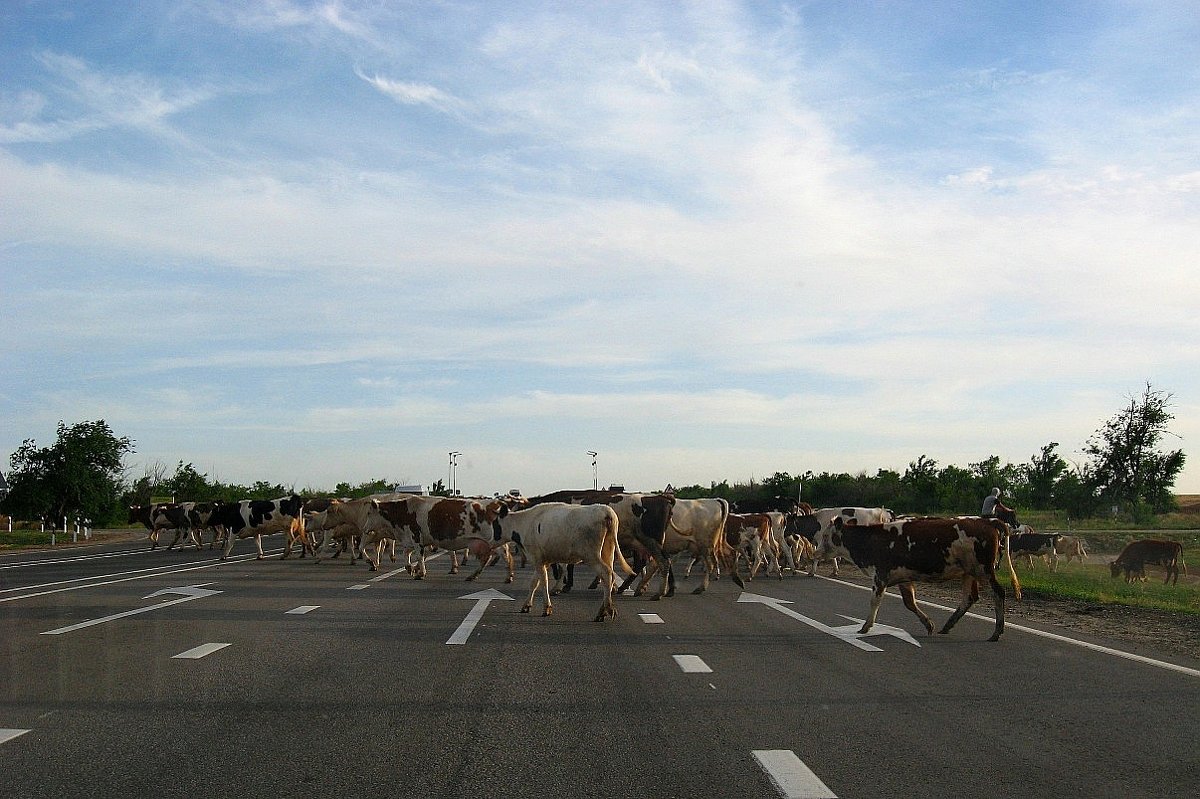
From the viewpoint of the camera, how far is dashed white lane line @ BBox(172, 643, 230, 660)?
33.1 feet

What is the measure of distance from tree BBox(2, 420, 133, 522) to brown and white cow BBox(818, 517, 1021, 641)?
51.8m

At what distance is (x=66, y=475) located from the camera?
→ 5356cm

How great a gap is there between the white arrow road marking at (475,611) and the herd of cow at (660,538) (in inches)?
31.7

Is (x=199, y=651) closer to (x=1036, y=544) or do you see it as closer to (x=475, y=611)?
(x=475, y=611)

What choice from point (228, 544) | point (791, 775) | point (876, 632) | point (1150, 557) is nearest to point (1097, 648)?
point (876, 632)

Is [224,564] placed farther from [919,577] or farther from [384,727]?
[384,727]

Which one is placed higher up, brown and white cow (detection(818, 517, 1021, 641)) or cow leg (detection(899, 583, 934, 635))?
brown and white cow (detection(818, 517, 1021, 641))

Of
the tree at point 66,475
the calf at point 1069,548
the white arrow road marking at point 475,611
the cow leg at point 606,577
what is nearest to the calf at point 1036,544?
the calf at point 1069,548

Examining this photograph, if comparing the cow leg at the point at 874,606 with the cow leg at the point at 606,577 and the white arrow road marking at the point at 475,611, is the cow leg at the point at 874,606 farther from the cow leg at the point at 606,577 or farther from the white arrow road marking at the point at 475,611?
the white arrow road marking at the point at 475,611

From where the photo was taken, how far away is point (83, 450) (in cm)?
5419

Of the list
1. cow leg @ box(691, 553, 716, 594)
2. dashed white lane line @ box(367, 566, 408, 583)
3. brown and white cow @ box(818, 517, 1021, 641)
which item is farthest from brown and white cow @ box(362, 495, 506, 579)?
brown and white cow @ box(818, 517, 1021, 641)

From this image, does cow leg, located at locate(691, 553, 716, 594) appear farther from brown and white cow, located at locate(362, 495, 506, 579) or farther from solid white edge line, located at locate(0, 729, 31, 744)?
solid white edge line, located at locate(0, 729, 31, 744)

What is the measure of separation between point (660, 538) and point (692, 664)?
7.96 meters

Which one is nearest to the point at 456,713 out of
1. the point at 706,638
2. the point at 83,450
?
the point at 706,638
